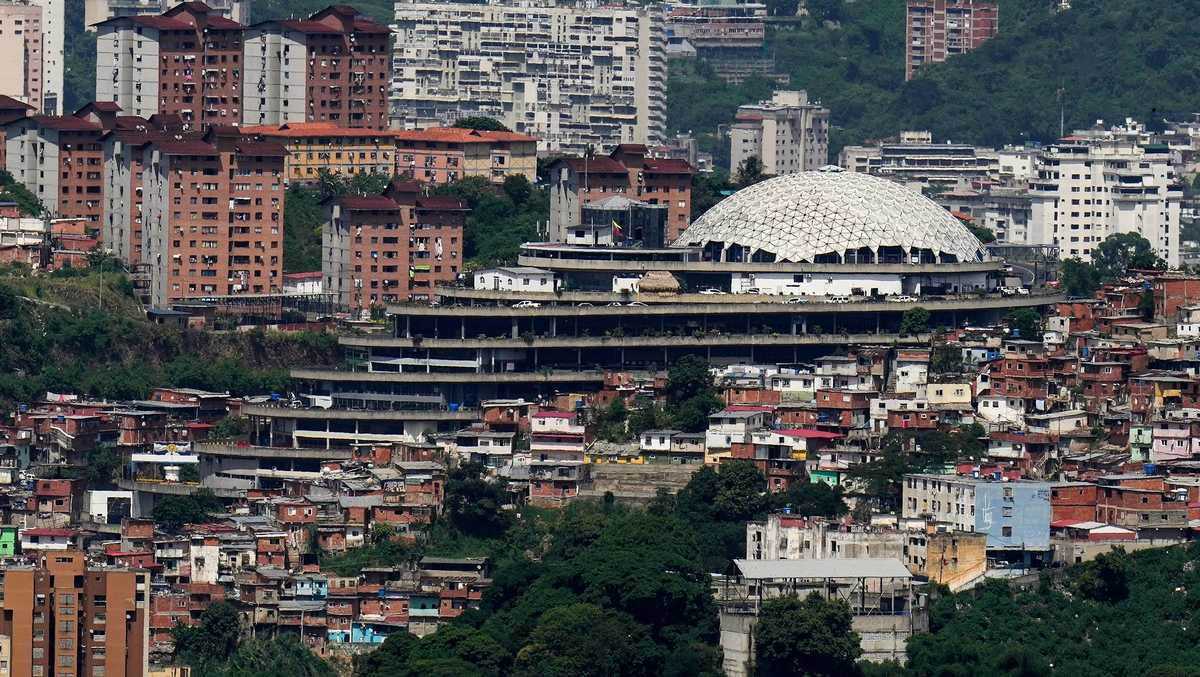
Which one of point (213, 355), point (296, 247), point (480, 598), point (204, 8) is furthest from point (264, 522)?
point (204, 8)

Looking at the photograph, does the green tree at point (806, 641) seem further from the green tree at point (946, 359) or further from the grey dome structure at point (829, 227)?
the grey dome structure at point (829, 227)

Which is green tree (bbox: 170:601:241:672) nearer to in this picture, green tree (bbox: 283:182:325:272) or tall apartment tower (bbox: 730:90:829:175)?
green tree (bbox: 283:182:325:272)

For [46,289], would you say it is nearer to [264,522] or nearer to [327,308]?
[327,308]

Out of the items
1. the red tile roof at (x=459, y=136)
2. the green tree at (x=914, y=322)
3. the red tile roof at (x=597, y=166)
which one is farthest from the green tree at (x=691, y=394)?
the red tile roof at (x=459, y=136)

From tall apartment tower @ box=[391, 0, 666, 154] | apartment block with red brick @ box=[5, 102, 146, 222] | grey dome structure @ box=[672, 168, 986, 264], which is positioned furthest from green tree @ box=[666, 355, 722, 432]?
tall apartment tower @ box=[391, 0, 666, 154]

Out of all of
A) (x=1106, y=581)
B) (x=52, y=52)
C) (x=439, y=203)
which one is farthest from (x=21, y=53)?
(x=1106, y=581)

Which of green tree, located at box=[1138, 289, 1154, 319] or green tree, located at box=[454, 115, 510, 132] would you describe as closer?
green tree, located at box=[1138, 289, 1154, 319]

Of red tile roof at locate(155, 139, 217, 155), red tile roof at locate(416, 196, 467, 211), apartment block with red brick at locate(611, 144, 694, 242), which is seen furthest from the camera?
apartment block with red brick at locate(611, 144, 694, 242)
